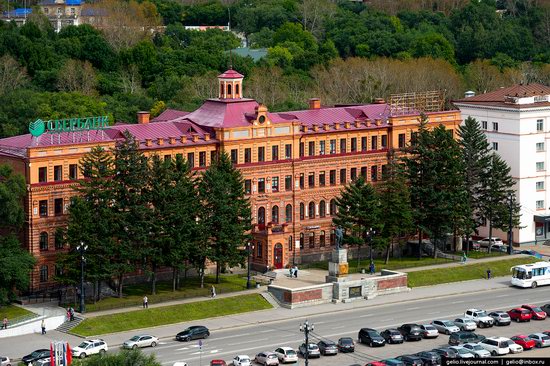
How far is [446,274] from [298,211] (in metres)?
18.1

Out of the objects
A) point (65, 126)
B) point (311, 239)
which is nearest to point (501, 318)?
point (311, 239)

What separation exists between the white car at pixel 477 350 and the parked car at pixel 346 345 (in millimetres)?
Result: 9950

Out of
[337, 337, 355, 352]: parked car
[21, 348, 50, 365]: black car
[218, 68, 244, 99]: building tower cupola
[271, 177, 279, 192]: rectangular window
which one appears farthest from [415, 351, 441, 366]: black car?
[218, 68, 244, 99]: building tower cupola

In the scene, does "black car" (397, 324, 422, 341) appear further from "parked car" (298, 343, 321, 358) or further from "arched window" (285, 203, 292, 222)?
"arched window" (285, 203, 292, 222)

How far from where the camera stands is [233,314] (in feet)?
471

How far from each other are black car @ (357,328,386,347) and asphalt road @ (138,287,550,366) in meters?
0.57

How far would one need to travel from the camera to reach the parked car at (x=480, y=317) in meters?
139

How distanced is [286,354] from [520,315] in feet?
92.0

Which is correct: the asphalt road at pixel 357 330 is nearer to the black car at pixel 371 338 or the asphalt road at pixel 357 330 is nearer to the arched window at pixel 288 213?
the black car at pixel 371 338

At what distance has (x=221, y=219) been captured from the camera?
148750mm

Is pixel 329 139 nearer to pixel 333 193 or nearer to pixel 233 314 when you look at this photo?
pixel 333 193

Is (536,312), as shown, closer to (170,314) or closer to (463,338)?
(463,338)

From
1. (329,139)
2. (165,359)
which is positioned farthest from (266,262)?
(165,359)

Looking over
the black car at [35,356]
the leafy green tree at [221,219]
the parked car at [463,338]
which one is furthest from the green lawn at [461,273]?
the black car at [35,356]
